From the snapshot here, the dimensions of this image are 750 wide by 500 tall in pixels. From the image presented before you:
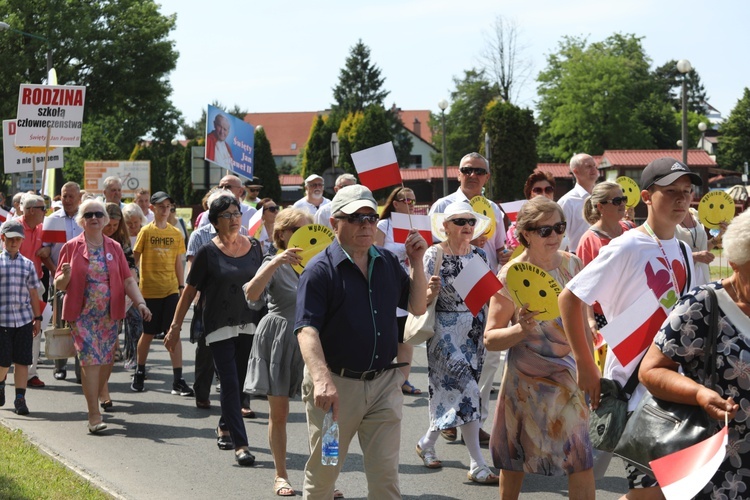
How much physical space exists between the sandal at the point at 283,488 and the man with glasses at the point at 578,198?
4166 millimetres

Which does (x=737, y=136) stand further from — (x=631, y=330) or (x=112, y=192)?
(x=631, y=330)

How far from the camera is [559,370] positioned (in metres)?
5.41

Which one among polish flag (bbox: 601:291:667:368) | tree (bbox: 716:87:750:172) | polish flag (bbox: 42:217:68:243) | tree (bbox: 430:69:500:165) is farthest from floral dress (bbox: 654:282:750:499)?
tree (bbox: 430:69:500:165)

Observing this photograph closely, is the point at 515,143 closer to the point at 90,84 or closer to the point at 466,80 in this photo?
the point at 90,84

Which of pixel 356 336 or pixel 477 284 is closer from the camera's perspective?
pixel 356 336

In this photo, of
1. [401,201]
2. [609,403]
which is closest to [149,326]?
[401,201]

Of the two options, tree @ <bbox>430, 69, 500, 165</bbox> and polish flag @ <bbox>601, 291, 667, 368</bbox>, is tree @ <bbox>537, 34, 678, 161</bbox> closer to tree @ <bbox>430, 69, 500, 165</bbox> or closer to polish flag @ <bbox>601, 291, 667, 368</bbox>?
tree @ <bbox>430, 69, 500, 165</bbox>

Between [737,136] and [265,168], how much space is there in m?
45.9

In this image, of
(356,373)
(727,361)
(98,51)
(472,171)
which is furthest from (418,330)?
(98,51)

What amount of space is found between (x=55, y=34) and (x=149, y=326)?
37.6 meters

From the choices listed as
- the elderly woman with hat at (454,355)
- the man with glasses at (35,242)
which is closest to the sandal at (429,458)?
the elderly woman with hat at (454,355)

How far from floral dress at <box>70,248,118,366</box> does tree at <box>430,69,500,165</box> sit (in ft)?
316

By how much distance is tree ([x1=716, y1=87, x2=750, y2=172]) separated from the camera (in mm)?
92500

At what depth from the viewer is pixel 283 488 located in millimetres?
6805
